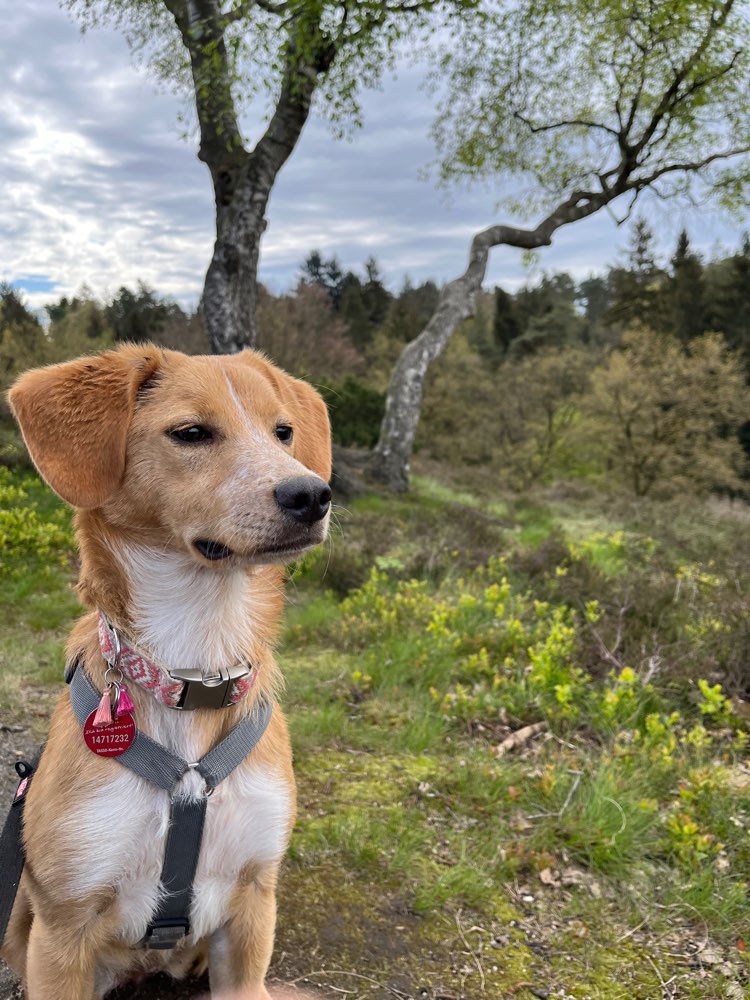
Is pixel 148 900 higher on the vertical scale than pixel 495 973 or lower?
higher

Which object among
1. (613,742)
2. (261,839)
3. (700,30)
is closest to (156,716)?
(261,839)

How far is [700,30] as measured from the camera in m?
12.6

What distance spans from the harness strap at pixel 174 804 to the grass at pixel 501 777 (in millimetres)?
813

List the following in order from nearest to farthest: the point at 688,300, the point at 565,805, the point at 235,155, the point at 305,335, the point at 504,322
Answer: the point at 565,805, the point at 235,155, the point at 305,335, the point at 688,300, the point at 504,322

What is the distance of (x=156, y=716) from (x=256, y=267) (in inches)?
335

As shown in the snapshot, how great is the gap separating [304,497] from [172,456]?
431 millimetres

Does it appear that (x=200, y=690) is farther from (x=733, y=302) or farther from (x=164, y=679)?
(x=733, y=302)

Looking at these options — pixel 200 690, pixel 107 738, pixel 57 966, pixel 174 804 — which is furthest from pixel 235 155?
pixel 57 966

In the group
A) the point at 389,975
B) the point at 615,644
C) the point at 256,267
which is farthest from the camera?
the point at 256,267

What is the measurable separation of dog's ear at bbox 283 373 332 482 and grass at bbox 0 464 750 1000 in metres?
1.72

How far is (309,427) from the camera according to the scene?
252cm

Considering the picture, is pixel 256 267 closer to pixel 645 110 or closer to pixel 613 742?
pixel 613 742

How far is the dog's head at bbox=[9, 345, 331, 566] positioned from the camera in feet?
6.24

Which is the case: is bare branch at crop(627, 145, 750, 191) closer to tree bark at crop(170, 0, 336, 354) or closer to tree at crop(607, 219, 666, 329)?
tree bark at crop(170, 0, 336, 354)
